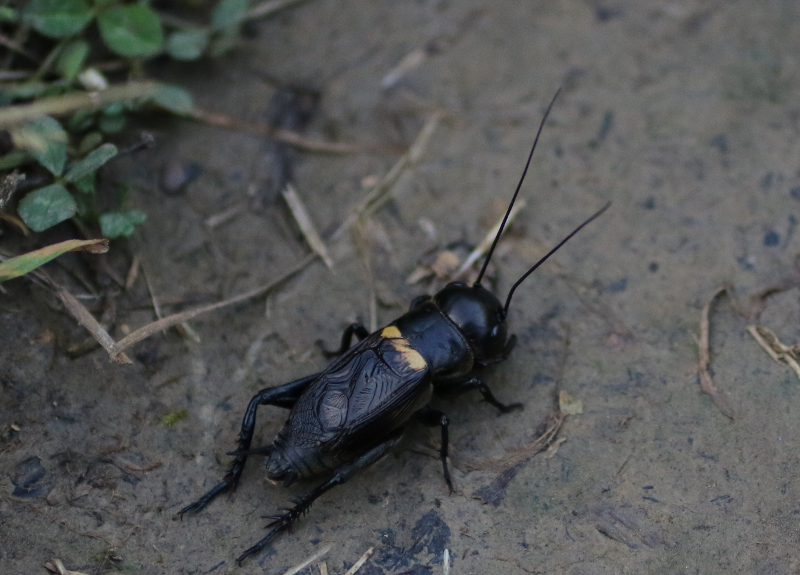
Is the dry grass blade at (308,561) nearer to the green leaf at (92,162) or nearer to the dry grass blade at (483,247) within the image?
the dry grass blade at (483,247)

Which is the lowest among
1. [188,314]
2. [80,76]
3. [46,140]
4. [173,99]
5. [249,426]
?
[249,426]

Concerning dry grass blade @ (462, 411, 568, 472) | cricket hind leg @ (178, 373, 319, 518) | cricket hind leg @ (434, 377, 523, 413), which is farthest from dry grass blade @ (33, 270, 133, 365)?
dry grass blade @ (462, 411, 568, 472)

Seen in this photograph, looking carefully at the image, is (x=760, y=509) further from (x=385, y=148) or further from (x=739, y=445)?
(x=385, y=148)

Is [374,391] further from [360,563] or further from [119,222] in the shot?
[119,222]

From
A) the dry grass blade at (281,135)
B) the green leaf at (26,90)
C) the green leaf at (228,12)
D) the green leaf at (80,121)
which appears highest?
the green leaf at (228,12)

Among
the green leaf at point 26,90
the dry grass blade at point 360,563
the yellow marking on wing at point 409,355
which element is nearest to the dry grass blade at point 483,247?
the yellow marking on wing at point 409,355

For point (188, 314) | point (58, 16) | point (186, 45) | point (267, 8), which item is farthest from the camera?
point (267, 8)

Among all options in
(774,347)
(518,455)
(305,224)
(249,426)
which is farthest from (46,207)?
(774,347)
